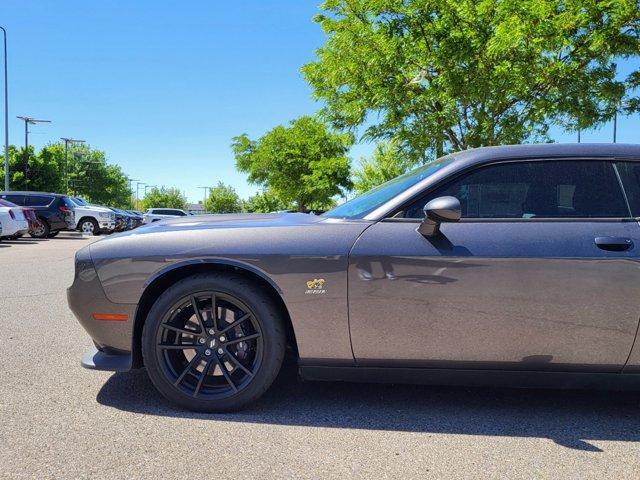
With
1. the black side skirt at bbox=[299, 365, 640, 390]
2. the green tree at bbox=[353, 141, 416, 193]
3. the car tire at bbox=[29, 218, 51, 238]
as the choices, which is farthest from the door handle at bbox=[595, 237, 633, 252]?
the green tree at bbox=[353, 141, 416, 193]

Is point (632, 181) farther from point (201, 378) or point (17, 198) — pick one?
point (17, 198)

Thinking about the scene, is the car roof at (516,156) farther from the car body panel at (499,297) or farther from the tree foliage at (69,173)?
the tree foliage at (69,173)

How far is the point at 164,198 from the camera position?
113 meters

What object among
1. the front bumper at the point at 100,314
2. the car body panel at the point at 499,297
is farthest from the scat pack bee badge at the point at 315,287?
the front bumper at the point at 100,314

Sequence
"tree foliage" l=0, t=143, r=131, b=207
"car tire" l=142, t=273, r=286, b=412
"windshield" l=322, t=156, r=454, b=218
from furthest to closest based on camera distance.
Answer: "tree foliage" l=0, t=143, r=131, b=207 < "windshield" l=322, t=156, r=454, b=218 < "car tire" l=142, t=273, r=286, b=412

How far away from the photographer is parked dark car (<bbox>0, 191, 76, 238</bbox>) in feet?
64.1

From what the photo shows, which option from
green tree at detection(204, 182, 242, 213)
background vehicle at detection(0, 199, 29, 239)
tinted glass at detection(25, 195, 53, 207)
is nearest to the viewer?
background vehicle at detection(0, 199, 29, 239)

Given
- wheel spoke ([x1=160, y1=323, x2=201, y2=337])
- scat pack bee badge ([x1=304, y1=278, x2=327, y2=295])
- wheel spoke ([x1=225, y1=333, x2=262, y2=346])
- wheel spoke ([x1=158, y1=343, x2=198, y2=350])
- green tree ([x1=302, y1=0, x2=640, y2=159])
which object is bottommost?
wheel spoke ([x1=158, y1=343, x2=198, y2=350])

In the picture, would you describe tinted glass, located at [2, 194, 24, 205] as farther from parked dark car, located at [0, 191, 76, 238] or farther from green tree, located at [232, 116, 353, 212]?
green tree, located at [232, 116, 353, 212]

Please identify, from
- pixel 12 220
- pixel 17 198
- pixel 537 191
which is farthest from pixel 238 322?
pixel 17 198

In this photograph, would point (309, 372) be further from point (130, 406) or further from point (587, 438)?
point (587, 438)

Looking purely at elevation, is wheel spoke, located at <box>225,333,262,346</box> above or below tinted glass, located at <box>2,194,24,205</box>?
below

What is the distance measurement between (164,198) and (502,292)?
380 ft

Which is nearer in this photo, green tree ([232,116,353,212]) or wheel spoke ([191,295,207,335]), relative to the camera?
wheel spoke ([191,295,207,335])
